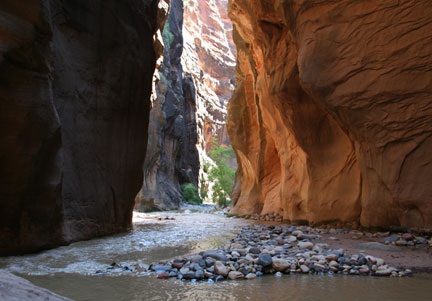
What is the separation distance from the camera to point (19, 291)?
215cm

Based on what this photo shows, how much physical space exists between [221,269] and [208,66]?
63.7 metres

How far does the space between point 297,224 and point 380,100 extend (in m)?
5.96

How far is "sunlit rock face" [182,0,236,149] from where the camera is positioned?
2114 inches

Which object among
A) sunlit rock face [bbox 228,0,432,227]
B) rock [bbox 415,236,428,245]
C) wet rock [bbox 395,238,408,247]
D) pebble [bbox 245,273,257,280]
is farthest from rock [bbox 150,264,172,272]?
sunlit rock face [bbox 228,0,432,227]

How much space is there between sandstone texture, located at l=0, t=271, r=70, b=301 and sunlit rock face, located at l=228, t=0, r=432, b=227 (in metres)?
8.20

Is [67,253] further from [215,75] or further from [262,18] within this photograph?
[215,75]

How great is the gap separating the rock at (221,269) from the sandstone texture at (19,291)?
3.41 metres

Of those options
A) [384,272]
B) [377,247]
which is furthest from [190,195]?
[384,272]

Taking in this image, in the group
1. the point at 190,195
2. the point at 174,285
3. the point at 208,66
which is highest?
the point at 208,66

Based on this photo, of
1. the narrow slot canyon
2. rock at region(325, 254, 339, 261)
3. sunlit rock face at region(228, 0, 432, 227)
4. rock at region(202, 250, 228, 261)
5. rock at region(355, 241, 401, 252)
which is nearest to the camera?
the narrow slot canyon

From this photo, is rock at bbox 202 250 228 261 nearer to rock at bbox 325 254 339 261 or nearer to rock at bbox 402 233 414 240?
rock at bbox 325 254 339 261

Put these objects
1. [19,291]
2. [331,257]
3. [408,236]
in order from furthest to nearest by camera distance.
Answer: [408,236]
[331,257]
[19,291]

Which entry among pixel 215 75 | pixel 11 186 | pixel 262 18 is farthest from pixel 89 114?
pixel 215 75

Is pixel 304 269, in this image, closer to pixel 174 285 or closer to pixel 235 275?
pixel 235 275
